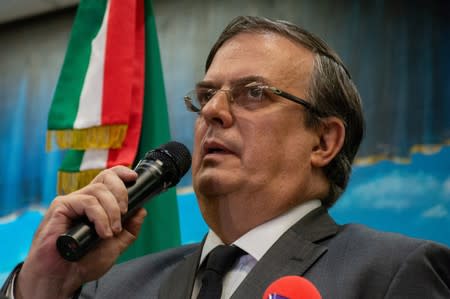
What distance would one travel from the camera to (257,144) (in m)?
1.62

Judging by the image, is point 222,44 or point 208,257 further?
point 222,44

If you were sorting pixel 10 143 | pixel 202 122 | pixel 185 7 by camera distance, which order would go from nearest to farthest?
pixel 202 122, pixel 185 7, pixel 10 143

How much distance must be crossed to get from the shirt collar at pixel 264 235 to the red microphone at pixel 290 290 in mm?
562

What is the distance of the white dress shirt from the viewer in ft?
4.90

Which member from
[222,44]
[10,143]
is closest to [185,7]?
[10,143]

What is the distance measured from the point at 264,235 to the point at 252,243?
0.16ft

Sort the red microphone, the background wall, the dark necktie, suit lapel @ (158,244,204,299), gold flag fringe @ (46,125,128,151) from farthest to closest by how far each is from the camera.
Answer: the background wall, gold flag fringe @ (46,125,128,151), suit lapel @ (158,244,204,299), the dark necktie, the red microphone

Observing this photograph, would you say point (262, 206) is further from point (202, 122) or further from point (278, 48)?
point (278, 48)

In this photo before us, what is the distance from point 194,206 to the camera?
3273mm

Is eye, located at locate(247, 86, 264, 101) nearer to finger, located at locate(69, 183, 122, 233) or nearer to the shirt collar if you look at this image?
the shirt collar

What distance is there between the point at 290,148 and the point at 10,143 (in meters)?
2.71

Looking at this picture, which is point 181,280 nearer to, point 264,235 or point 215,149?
point 264,235

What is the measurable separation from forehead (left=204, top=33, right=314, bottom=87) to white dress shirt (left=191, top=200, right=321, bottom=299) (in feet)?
1.22

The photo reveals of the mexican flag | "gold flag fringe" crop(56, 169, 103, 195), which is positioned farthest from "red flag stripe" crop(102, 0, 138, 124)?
"gold flag fringe" crop(56, 169, 103, 195)
